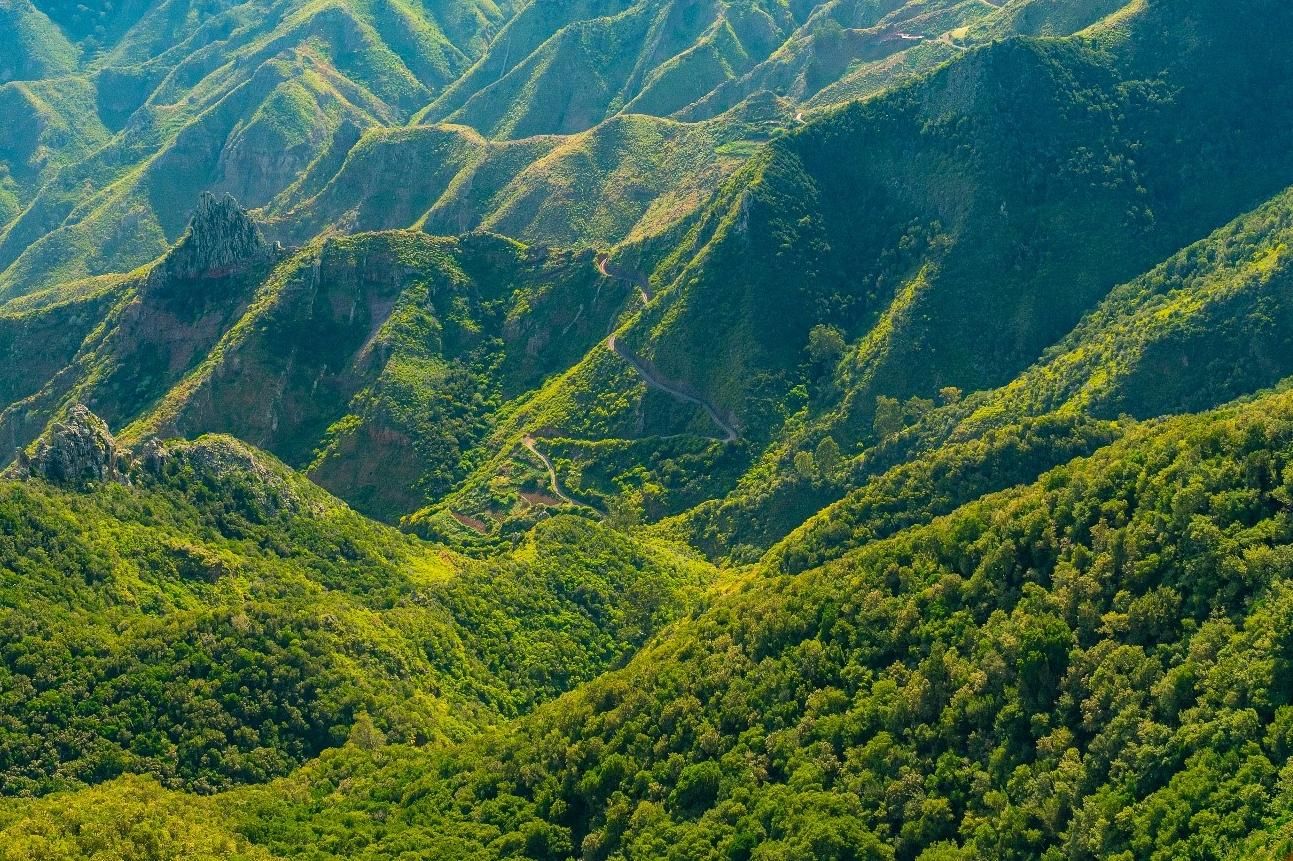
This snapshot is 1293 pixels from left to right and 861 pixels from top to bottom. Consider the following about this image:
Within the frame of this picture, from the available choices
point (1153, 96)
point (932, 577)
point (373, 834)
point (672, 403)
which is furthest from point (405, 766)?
point (1153, 96)

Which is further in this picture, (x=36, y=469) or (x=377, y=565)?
(x=377, y=565)

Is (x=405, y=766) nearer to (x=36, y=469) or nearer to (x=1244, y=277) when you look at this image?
(x=36, y=469)

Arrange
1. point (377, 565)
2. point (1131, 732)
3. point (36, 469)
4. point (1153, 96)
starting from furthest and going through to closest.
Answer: point (1153, 96) → point (377, 565) → point (36, 469) → point (1131, 732)

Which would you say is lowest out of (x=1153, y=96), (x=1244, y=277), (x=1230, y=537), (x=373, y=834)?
(x=373, y=834)

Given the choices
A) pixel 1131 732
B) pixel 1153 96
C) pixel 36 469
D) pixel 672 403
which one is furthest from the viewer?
pixel 1153 96

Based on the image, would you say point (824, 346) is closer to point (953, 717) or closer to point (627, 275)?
point (627, 275)

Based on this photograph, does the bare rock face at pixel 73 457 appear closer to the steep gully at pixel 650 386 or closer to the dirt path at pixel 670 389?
the steep gully at pixel 650 386

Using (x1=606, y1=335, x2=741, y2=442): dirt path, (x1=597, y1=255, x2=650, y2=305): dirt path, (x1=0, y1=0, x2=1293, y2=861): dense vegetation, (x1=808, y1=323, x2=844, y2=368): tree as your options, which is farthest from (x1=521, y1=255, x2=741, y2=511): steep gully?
(x1=808, y1=323, x2=844, y2=368): tree

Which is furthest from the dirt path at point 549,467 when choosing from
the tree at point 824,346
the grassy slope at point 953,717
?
the grassy slope at point 953,717
